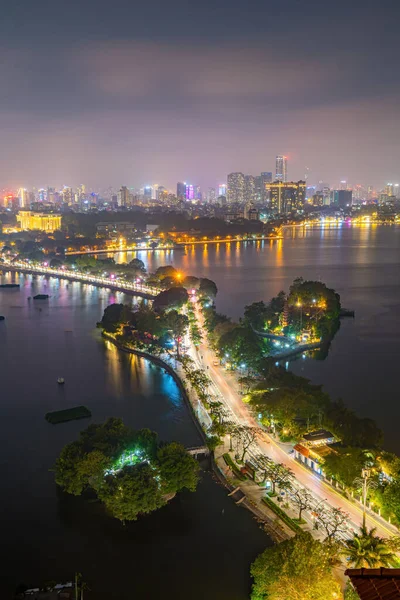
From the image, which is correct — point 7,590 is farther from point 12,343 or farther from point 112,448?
point 12,343

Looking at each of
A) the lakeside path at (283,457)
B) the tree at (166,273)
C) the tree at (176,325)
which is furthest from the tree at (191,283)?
the lakeside path at (283,457)

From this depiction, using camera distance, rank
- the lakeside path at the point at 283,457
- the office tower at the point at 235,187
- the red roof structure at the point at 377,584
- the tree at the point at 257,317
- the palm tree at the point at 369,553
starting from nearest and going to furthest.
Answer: the red roof structure at the point at 377,584, the palm tree at the point at 369,553, the lakeside path at the point at 283,457, the tree at the point at 257,317, the office tower at the point at 235,187

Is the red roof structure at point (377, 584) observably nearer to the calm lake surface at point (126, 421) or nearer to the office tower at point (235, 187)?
the calm lake surface at point (126, 421)

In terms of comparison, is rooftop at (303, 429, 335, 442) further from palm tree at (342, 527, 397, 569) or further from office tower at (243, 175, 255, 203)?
office tower at (243, 175, 255, 203)

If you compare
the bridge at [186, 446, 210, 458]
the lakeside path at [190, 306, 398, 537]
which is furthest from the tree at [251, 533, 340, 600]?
the bridge at [186, 446, 210, 458]

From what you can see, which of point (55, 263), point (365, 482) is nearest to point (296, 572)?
point (365, 482)

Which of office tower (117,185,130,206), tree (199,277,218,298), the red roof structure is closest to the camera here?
the red roof structure
